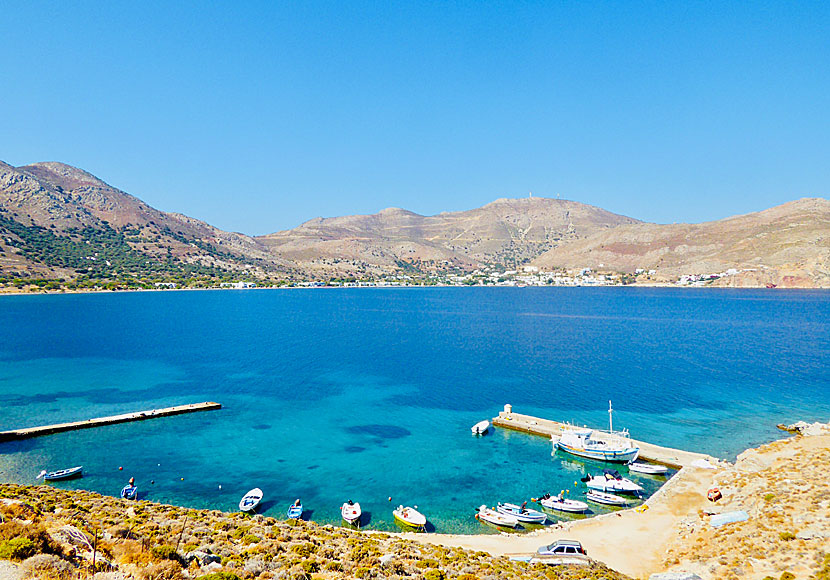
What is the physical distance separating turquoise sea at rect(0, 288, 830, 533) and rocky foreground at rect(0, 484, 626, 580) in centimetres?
936

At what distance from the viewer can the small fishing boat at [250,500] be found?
124ft

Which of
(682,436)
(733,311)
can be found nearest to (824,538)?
(682,436)

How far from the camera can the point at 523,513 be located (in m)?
37.2

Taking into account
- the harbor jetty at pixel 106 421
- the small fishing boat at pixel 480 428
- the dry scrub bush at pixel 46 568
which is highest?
the dry scrub bush at pixel 46 568

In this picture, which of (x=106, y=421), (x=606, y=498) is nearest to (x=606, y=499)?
(x=606, y=498)

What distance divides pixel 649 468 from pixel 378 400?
4069 centimetres

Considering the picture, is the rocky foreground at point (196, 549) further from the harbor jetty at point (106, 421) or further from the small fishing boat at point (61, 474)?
the harbor jetty at point (106, 421)

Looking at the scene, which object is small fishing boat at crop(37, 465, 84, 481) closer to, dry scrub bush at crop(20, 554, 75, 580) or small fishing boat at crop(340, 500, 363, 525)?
small fishing boat at crop(340, 500, 363, 525)

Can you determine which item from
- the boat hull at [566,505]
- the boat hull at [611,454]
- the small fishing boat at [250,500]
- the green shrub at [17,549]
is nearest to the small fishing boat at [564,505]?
the boat hull at [566,505]

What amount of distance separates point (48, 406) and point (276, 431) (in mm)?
36814

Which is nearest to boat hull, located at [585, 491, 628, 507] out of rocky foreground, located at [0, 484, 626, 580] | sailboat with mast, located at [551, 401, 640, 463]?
sailboat with mast, located at [551, 401, 640, 463]

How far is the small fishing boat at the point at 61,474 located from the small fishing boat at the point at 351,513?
27.6 meters

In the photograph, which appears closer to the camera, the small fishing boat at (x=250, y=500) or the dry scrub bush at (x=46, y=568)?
the dry scrub bush at (x=46, y=568)

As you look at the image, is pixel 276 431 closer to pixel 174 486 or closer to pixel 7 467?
pixel 174 486
